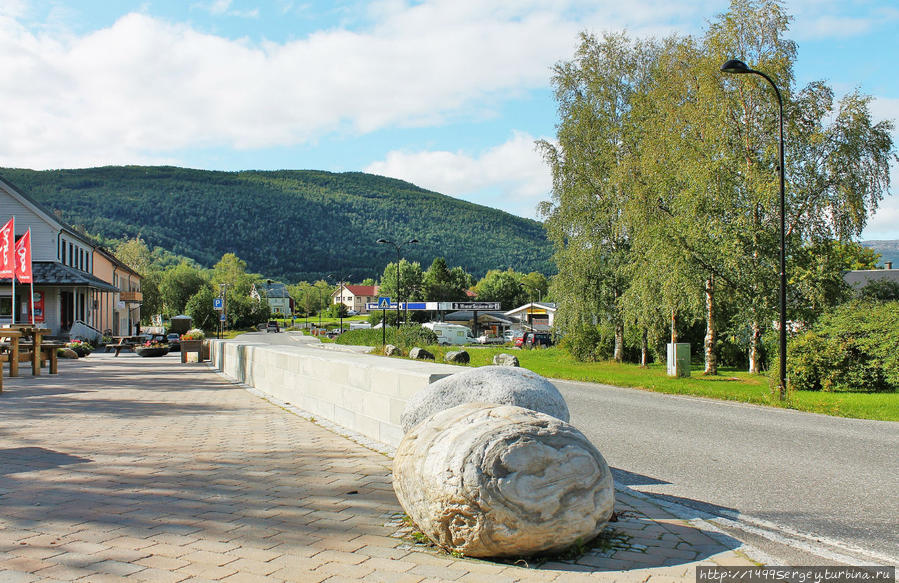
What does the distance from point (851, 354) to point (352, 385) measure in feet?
46.3

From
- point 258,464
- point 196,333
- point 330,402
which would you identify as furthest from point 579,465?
point 196,333

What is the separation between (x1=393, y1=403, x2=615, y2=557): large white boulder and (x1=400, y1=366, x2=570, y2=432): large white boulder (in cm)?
164

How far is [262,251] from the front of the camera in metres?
178

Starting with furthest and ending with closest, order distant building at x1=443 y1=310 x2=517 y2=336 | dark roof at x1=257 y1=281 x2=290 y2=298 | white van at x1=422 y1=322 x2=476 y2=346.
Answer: dark roof at x1=257 y1=281 x2=290 y2=298
distant building at x1=443 y1=310 x2=517 y2=336
white van at x1=422 y1=322 x2=476 y2=346

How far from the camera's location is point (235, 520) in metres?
4.68

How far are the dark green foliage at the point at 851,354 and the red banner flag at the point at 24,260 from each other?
69.0 feet

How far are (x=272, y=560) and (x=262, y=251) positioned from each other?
595 feet

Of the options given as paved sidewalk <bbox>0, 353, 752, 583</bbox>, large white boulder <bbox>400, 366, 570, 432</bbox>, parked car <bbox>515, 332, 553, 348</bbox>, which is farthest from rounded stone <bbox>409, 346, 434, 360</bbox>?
parked car <bbox>515, 332, 553, 348</bbox>

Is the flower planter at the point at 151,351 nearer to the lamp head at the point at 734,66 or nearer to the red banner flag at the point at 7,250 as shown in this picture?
the red banner flag at the point at 7,250

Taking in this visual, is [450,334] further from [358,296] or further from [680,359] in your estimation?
[358,296]

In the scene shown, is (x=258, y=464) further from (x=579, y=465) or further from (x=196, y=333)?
(x=196, y=333)

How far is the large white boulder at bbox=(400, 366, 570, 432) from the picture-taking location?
19.3 ft

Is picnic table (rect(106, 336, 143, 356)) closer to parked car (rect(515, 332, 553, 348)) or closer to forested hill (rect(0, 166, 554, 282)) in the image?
parked car (rect(515, 332, 553, 348))

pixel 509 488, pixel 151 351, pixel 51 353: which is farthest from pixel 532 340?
pixel 509 488
